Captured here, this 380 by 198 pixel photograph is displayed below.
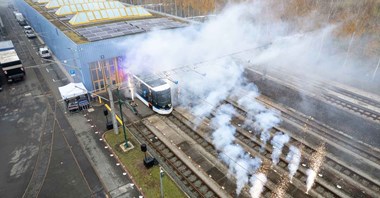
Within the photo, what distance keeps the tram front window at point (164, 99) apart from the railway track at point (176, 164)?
2597 millimetres

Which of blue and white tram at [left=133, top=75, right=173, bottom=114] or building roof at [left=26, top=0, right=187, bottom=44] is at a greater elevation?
building roof at [left=26, top=0, right=187, bottom=44]

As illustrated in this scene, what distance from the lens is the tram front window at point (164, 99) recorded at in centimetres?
2377

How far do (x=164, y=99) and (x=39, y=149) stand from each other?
1097cm

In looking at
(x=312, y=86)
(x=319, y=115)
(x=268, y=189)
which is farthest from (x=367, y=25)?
(x=268, y=189)

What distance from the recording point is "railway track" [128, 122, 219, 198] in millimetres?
16644

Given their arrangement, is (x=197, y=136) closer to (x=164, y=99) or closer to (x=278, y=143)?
(x=164, y=99)

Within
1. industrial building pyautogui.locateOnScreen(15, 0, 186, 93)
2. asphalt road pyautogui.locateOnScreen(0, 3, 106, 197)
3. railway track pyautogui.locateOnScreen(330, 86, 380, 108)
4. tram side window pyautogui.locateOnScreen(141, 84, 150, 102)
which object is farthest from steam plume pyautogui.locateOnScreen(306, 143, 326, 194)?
industrial building pyautogui.locateOnScreen(15, 0, 186, 93)

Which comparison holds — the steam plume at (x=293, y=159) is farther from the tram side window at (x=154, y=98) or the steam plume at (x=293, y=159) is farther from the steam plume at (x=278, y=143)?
the tram side window at (x=154, y=98)

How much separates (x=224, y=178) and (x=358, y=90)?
2167 centimetres

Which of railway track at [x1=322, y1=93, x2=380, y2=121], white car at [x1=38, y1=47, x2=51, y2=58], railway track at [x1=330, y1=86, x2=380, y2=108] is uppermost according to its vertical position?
white car at [x1=38, y1=47, x2=51, y2=58]

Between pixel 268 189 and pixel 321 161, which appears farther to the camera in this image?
pixel 321 161

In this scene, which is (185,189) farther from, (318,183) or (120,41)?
(120,41)

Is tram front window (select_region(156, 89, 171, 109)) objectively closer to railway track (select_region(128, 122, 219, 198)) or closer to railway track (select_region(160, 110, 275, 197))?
railway track (select_region(160, 110, 275, 197))

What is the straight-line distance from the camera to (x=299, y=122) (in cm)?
2353
